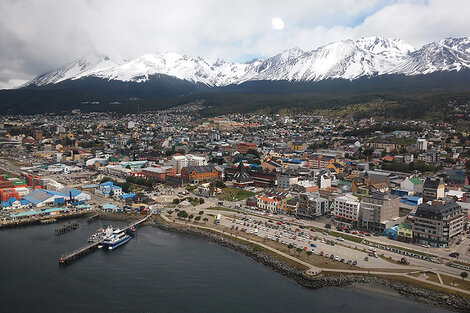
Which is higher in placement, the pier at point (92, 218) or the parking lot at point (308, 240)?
the pier at point (92, 218)

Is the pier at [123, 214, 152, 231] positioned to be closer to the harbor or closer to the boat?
the harbor

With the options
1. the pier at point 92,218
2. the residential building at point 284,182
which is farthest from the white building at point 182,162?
the pier at point 92,218

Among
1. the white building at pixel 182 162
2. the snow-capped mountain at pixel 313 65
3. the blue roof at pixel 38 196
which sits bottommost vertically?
the blue roof at pixel 38 196

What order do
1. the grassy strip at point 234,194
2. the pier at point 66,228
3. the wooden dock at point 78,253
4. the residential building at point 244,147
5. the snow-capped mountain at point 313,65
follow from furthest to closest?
the snow-capped mountain at point 313,65, the residential building at point 244,147, the grassy strip at point 234,194, the pier at point 66,228, the wooden dock at point 78,253

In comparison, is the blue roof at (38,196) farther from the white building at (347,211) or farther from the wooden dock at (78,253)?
the white building at (347,211)

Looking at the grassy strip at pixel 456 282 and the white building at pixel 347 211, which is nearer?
the grassy strip at pixel 456 282

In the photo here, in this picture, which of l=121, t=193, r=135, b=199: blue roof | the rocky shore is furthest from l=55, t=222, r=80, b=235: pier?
the rocky shore

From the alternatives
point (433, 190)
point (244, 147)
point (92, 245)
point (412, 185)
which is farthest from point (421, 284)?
point (244, 147)
